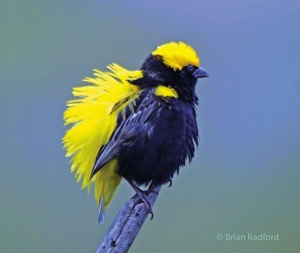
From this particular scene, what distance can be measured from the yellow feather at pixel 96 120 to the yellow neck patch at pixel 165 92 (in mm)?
117

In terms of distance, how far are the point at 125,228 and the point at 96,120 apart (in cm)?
73

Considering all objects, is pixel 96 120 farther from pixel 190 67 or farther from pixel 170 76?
pixel 190 67

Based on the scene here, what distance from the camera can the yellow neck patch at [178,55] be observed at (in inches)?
177

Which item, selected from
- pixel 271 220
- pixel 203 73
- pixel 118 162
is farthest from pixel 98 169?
pixel 271 220

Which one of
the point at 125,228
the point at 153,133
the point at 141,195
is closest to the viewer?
the point at 125,228

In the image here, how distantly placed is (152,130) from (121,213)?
0.65m

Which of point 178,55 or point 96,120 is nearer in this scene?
point 96,120

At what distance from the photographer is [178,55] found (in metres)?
4.51

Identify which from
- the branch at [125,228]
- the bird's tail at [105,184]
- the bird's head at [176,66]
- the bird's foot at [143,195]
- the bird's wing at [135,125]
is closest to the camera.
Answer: the branch at [125,228]

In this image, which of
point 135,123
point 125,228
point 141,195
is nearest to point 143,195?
point 141,195

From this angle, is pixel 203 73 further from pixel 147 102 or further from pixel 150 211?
pixel 150 211

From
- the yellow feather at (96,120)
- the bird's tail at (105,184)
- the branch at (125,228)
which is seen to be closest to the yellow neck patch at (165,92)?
the yellow feather at (96,120)

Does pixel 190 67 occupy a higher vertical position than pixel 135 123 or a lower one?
higher

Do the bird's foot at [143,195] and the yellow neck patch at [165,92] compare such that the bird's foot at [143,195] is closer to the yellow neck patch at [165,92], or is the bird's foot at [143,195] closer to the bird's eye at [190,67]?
the yellow neck patch at [165,92]
